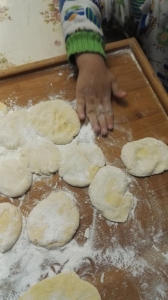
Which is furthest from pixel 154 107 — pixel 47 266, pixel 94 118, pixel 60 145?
pixel 47 266

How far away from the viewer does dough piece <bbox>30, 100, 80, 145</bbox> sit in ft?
2.64

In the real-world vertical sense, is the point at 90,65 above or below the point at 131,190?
above

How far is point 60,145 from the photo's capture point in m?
0.81

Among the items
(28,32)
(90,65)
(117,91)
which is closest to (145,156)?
(117,91)

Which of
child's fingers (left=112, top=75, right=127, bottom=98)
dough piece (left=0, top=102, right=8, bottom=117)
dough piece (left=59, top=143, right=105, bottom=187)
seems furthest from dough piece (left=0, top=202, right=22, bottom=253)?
child's fingers (left=112, top=75, right=127, bottom=98)

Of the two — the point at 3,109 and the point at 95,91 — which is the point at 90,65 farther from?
the point at 3,109

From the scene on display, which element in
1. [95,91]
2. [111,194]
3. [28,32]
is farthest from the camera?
[28,32]

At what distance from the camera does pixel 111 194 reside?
741mm

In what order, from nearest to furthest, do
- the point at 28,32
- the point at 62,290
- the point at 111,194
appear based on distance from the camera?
the point at 62,290 → the point at 111,194 → the point at 28,32

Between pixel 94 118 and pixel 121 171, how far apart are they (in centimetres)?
17

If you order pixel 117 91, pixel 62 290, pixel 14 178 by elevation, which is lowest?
pixel 62 290

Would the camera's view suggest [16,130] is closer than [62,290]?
No

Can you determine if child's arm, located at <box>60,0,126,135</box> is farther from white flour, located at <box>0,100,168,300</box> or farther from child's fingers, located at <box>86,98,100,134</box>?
white flour, located at <box>0,100,168,300</box>

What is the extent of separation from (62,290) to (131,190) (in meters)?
0.28
